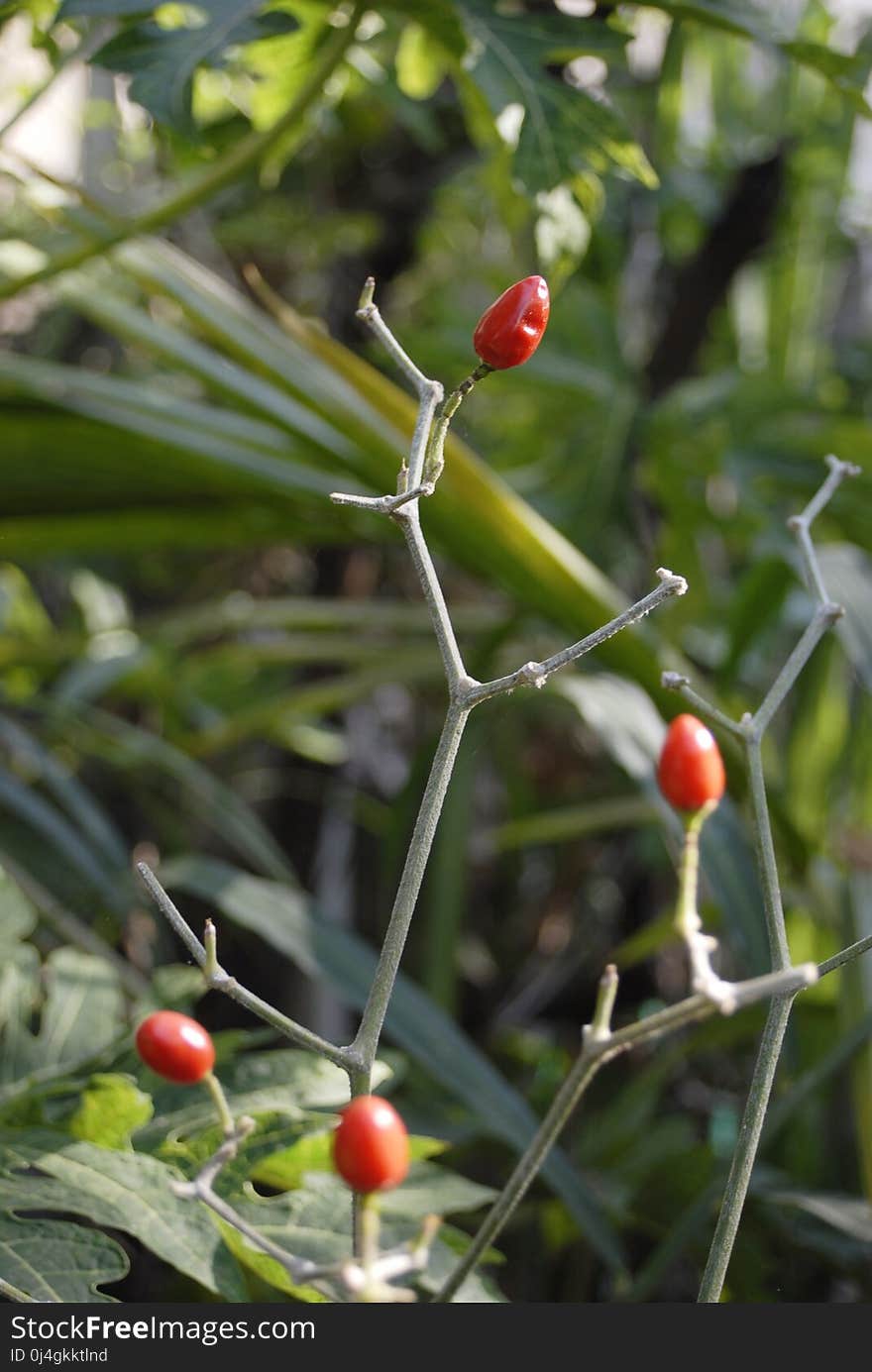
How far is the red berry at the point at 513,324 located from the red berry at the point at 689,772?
0.10 meters

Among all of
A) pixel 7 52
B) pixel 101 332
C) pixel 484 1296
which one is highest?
pixel 101 332

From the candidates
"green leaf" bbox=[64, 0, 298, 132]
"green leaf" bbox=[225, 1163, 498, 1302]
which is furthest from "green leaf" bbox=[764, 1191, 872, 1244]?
"green leaf" bbox=[64, 0, 298, 132]

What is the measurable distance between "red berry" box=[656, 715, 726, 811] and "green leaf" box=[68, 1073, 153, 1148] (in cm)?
20

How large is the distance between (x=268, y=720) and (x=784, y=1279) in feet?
1.73

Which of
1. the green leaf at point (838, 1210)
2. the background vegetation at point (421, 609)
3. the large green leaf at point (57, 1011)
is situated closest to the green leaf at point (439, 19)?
the background vegetation at point (421, 609)

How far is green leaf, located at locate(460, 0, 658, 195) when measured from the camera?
0.55 metres

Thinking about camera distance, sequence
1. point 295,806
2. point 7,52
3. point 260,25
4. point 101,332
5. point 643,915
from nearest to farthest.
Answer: point 260,25 → point 7,52 → point 295,806 → point 643,915 → point 101,332

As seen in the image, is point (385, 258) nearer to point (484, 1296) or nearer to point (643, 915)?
point (643, 915)

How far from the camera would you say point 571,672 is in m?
0.82

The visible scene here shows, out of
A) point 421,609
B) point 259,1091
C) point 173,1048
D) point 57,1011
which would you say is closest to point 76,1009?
point 57,1011

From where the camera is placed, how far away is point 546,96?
56 cm

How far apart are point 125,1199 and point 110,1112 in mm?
32

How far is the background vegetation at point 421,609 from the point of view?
55cm

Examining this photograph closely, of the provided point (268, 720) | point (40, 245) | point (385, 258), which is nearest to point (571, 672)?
point (268, 720)
